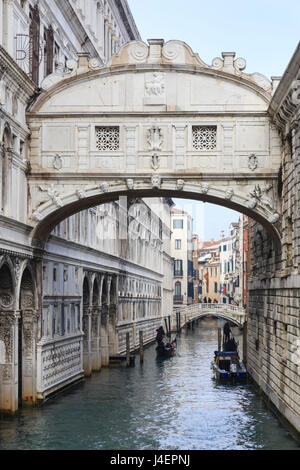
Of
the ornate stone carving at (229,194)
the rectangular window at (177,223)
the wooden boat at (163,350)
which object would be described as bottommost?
the wooden boat at (163,350)

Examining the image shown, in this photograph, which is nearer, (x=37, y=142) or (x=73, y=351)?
(x=37, y=142)

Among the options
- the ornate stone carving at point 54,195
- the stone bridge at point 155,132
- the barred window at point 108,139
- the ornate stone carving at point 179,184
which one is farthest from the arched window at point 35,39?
the ornate stone carving at point 179,184

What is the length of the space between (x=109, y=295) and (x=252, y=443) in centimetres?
1598

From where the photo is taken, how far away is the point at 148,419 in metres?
20.0

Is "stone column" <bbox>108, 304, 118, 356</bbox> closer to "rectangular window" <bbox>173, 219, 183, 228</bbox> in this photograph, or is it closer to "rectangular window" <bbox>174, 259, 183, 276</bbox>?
"rectangular window" <bbox>173, 219, 183, 228</bbox>

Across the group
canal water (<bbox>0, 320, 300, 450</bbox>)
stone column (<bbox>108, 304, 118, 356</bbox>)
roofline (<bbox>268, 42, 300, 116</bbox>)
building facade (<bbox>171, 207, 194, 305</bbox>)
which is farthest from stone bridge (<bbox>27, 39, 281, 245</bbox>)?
building facade (<bbox>171, 207, 194, 305</bbox>)

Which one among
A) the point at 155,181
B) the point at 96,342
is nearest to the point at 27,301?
the point at 155,181

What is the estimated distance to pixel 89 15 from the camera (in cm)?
2877

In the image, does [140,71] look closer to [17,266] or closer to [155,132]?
[155,132]

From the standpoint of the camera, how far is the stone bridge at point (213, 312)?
6122cm

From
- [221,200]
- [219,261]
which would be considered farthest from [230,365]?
[219,261]

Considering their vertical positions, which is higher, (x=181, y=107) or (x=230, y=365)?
(x=181, y=107)

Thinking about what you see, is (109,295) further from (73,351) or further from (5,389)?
(5,389)

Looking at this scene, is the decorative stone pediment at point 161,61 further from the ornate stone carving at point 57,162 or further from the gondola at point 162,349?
the gondola at point 162,349
